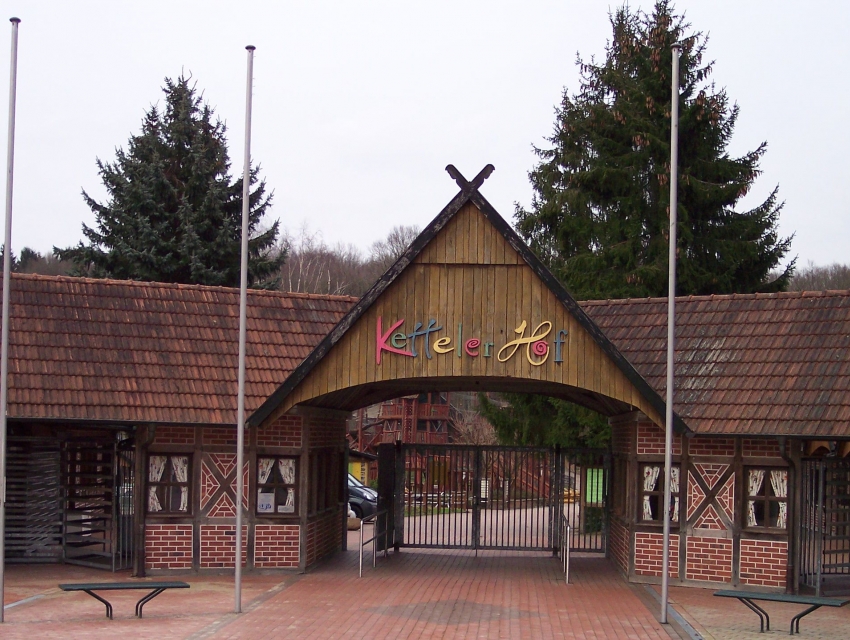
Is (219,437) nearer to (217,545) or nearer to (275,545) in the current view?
(217,545)

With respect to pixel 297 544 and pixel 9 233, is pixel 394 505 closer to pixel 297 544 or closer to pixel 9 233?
pixel 297 544

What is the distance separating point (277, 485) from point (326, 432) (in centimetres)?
191

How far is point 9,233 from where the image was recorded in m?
12.4

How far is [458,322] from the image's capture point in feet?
48.7

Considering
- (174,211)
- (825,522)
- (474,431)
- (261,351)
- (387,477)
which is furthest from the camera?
(474,431)

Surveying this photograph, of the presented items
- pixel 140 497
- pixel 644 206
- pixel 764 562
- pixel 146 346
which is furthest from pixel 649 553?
pixel 644 206

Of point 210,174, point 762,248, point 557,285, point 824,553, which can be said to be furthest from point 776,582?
point 210,174

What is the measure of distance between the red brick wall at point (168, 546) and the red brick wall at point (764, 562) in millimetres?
8389

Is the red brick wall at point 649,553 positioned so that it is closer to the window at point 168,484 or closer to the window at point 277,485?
the window at point 277,485

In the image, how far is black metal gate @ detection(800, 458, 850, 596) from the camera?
589 inches

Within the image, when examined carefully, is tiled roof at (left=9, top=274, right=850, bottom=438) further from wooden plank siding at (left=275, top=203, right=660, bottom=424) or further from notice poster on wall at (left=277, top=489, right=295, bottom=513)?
wooden plank siding at (left=275, top=203, right=660, bottom=424)

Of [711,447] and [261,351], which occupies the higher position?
[261,351]

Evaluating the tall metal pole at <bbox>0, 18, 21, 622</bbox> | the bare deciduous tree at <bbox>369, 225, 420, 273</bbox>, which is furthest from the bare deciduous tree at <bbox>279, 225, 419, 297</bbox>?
the tall metal pole at <bbox>0, 18, 21, 622</bbox>

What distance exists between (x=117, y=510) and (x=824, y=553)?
35.6ft
